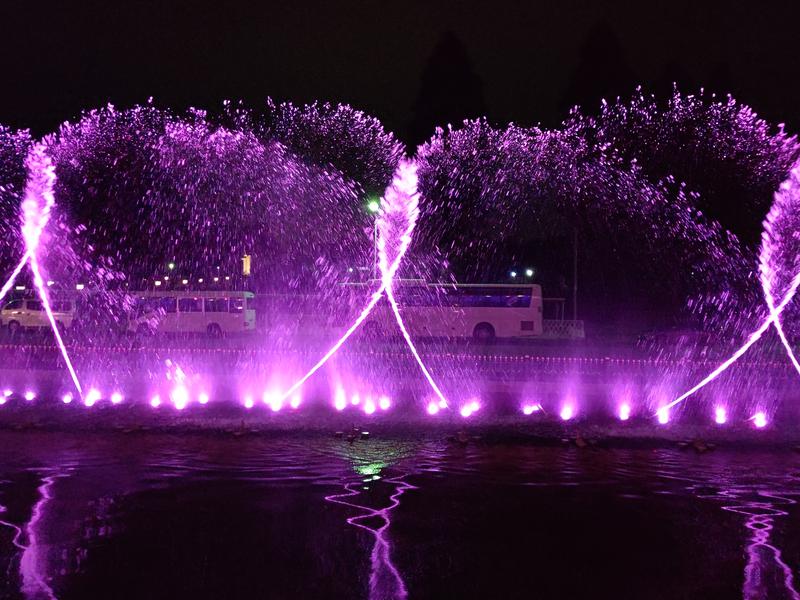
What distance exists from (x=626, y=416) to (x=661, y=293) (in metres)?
31.1

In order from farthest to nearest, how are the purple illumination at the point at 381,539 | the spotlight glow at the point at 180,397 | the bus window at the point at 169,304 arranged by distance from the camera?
the bus window at the point at 169,304
the spotlight glow at the point at 180,397
the purple illumination at the point at 381,539

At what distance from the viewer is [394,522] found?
6.59 meters

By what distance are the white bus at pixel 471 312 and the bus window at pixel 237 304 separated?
17.2ft

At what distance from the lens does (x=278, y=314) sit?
40.1 m

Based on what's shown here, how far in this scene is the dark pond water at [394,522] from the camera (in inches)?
208

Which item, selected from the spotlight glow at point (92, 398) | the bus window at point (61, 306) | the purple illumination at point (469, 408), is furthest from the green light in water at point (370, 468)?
the bus window at point (61, 306)

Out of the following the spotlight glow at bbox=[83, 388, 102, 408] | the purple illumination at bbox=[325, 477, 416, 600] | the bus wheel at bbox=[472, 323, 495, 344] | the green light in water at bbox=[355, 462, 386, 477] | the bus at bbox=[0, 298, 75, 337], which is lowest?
the purple illumination at bbox=[325, 477, 416, 600]

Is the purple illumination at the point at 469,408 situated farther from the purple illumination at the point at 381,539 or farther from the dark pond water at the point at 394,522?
the purple illumination at the point at 381,539

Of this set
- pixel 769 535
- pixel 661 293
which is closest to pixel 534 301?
pixel 661 293

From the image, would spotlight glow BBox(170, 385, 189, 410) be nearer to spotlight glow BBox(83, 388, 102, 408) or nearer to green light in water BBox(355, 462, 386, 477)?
spotlight glow BBox(83, 388, 102, 408)

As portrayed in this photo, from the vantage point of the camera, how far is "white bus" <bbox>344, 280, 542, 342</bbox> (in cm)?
3416

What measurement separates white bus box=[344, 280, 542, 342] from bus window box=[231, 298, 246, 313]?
5234 millimetres

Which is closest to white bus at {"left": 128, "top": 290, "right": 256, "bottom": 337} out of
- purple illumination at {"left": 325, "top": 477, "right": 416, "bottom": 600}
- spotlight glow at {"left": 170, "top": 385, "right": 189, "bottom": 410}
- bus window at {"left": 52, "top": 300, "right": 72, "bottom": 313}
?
bus window at {"left": 52, "top": 300, "right": 72, "bottom": 313}

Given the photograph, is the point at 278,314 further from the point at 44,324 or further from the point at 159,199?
the point at 44,324
